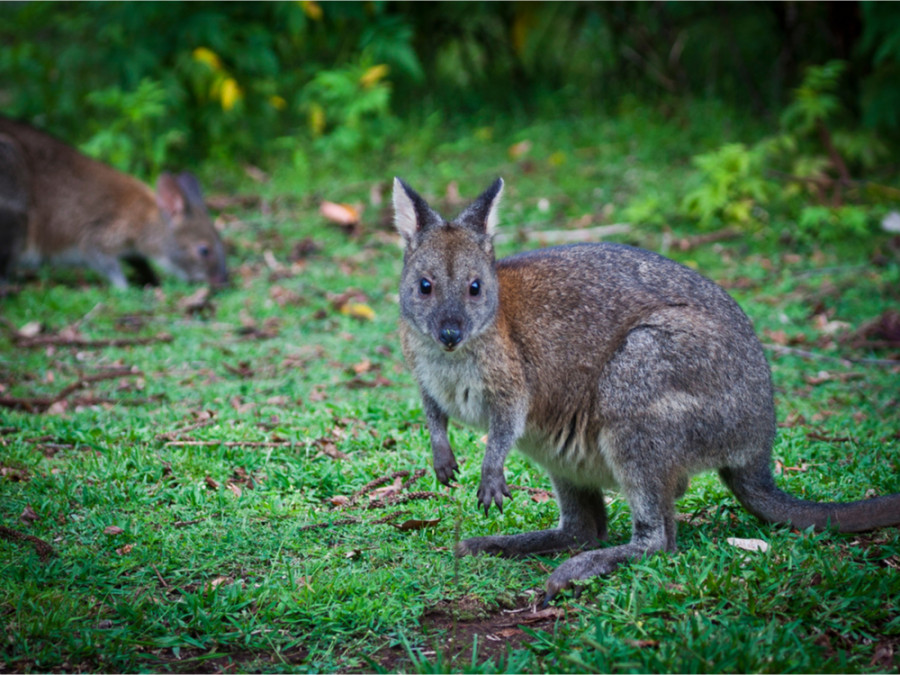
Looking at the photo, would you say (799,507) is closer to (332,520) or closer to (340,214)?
(332,520)

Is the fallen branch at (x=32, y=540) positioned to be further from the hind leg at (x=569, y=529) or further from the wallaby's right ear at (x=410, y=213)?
the wallaby's right ear at (x=410, y=213)

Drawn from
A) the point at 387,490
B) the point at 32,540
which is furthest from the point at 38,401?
the point at 387,490

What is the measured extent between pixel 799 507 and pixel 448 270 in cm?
188

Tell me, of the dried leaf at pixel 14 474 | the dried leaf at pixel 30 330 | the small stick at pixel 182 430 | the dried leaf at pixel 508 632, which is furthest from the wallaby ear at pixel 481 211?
the dried leaf at pixel 30 330

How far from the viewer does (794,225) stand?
9.57 m

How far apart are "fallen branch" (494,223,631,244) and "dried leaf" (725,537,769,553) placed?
556 cm

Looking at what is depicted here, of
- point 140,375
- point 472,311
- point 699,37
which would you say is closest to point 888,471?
point 472,311

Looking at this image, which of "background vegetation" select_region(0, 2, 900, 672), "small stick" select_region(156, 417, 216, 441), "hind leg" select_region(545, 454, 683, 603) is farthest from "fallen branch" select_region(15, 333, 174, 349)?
"hind leg" select_region(545, 454, 683, 603)

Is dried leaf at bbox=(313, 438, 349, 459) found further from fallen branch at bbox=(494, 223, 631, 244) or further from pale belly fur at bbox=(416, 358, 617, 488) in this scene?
fallen branch at bbox=(494, 223, 631, 244)

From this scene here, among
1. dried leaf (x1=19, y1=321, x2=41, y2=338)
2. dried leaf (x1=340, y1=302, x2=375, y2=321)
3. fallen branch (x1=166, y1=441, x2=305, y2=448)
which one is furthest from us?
dried leaf (x1=340, y1=302, x2=375, y2=321)

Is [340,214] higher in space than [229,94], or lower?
lower

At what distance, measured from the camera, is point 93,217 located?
9.70m

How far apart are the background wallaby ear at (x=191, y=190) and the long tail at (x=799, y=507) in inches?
280

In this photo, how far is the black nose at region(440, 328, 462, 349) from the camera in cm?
404
